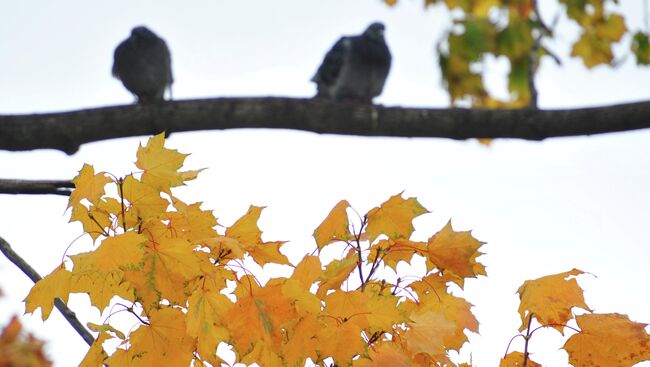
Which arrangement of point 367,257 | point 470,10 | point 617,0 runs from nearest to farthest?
point 367,257
point 617,0
point 470,10

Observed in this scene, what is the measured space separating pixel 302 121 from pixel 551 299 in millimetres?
1932

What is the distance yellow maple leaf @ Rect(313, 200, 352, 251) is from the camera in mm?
2311

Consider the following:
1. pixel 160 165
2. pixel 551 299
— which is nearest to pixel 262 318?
pixel 160 165

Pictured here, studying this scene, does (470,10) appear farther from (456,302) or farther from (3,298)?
(3,298)

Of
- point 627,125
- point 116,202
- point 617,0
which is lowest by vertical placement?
point 116,202

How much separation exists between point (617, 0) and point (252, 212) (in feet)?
17.4

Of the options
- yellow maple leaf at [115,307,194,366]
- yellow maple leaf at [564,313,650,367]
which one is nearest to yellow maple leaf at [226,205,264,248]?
yellow maple leaf at [115,307,194,366]

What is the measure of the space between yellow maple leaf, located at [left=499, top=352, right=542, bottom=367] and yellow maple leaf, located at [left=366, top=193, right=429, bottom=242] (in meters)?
0.46

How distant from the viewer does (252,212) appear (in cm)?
248

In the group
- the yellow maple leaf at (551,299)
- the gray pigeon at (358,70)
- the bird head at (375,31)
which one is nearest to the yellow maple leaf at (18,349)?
the yellow maple leaf at (551,299)

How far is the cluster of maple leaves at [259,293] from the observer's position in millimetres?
2129

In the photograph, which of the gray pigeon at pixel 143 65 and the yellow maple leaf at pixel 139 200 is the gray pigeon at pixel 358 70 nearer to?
the gray pigeon at pixel 143 65

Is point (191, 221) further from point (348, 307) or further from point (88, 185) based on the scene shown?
point (348, 307)

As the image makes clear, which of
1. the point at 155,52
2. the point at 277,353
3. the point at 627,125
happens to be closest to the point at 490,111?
the point at 627,125
